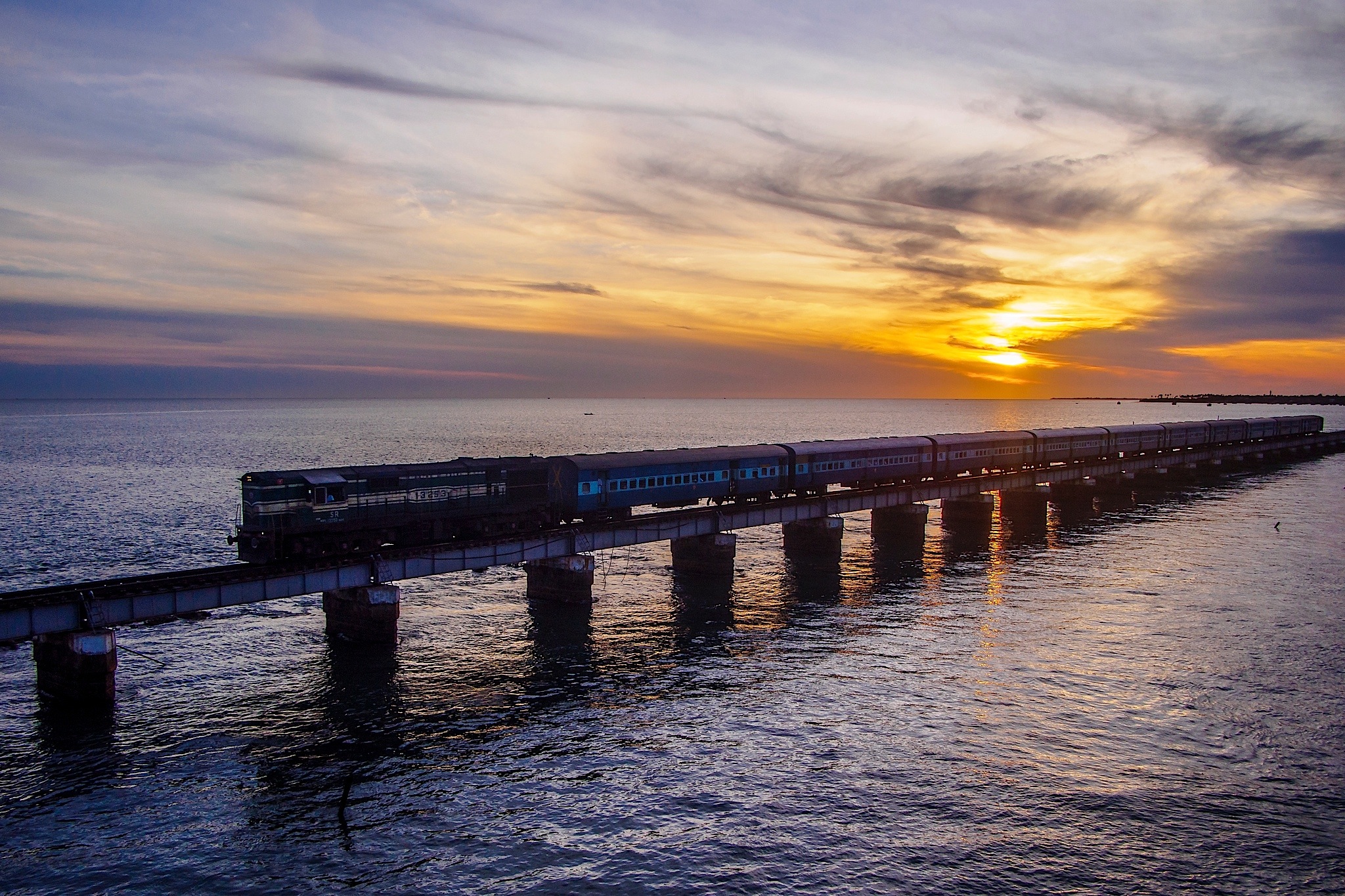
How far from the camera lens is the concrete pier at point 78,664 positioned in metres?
30.3

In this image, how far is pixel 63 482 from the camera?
115 metres

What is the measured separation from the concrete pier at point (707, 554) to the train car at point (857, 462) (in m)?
8.27

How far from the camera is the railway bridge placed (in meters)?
30.4

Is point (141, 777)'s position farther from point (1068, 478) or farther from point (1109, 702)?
point (1068, 478)

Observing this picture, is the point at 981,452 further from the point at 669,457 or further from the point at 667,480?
the point at 667,480

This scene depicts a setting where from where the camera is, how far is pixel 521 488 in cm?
4506

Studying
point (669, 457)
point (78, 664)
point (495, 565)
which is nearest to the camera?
point (78, 664)

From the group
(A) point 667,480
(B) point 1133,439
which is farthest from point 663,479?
(B) point 1133,439

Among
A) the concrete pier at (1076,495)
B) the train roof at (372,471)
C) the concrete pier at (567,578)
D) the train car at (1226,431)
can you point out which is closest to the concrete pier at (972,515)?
the concrete pier at (1076,495)

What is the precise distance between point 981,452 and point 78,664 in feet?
223

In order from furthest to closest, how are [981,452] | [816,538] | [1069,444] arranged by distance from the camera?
1. [1069,444]
2. [981,452]
3. [816,538]

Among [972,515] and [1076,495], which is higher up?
[1076,495]

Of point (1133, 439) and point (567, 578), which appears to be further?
point (1133, 439)

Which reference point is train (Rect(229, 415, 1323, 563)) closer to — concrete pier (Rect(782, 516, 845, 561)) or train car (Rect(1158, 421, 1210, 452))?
concrete pier (Rect(782, 516, 845, 561))
